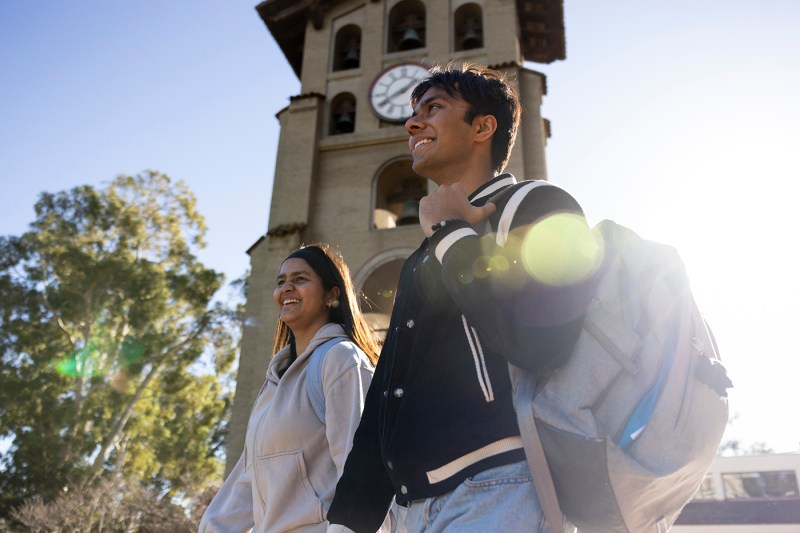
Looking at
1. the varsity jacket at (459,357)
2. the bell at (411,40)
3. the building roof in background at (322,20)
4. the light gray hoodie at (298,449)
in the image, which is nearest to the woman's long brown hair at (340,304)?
the light gray hoodie at (298,449)

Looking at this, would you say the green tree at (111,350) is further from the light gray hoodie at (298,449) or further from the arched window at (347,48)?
the light gray hoodie at (298,449)

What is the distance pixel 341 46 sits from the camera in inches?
729

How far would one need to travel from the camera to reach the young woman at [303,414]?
312 cm

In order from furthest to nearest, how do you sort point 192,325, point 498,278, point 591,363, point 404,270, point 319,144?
point 192,325 < point 319,144 < point 404,270 < point 498,278 < point 591,363

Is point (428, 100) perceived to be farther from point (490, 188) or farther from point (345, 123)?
point (345, 123)

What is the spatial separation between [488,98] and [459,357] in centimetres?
104

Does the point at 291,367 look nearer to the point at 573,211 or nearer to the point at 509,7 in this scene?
the point at 573,211

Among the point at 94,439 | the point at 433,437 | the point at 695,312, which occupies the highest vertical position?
the point at 94,439

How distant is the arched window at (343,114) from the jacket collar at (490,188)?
14.0m

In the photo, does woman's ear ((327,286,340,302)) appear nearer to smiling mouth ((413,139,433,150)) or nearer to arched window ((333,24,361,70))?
smiling mouth ((413,139,433,150))

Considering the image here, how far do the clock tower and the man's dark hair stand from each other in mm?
9694

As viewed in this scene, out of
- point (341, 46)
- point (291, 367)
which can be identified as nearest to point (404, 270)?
point (291, 367)

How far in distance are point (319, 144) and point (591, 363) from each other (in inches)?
573

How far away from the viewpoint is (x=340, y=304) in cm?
399
